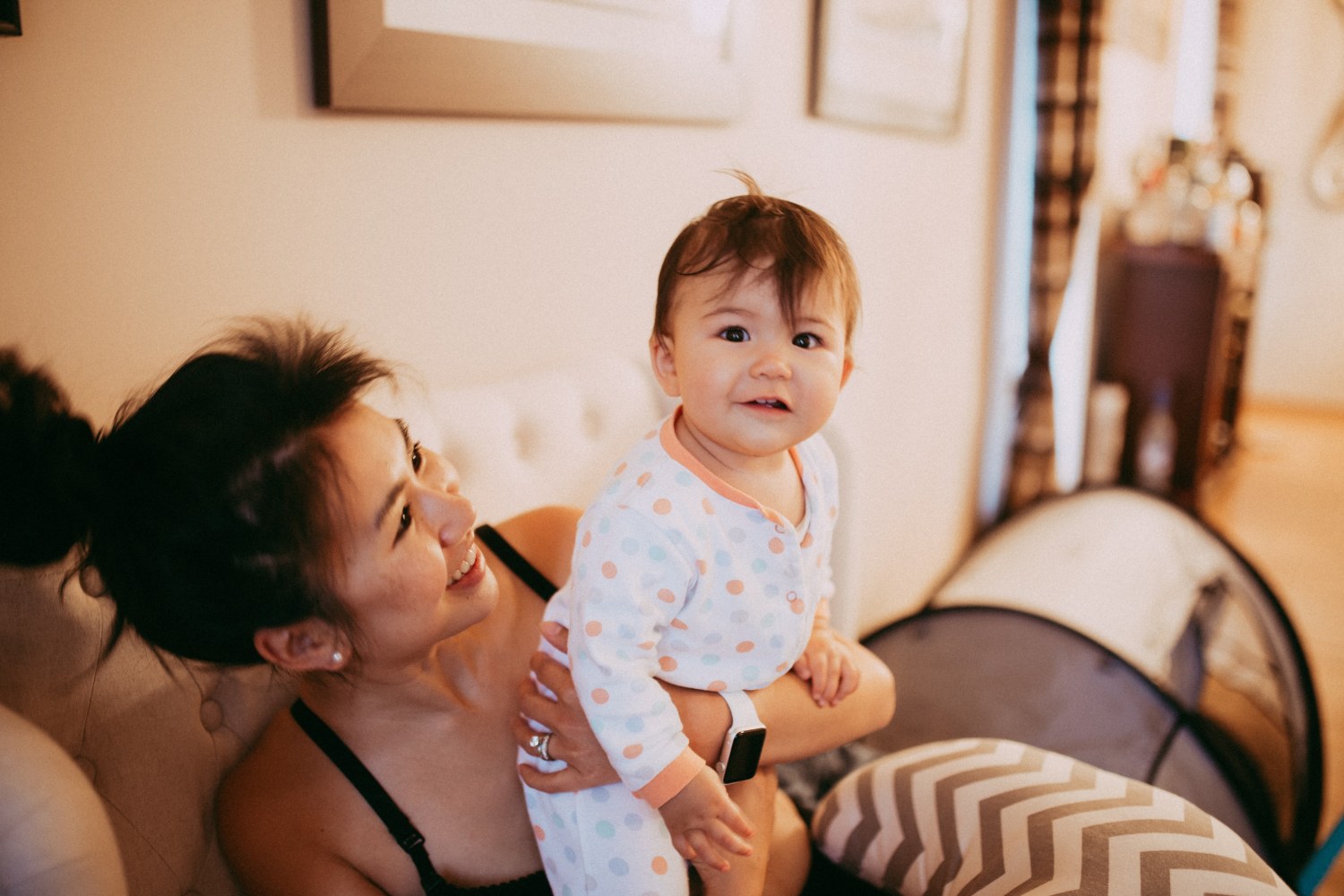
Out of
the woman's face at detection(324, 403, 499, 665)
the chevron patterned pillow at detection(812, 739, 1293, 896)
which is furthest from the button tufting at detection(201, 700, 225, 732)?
the chevron patterned pillow at detection(812, 739, 1293, 896)

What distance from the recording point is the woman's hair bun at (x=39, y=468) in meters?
0.77

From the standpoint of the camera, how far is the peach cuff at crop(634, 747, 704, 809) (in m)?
0.94

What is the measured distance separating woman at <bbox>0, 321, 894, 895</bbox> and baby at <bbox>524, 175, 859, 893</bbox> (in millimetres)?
64

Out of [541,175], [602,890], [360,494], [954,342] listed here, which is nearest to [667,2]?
[541,175]

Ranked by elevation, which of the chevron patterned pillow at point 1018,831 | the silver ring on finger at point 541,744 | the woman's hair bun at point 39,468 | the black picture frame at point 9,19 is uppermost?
the black picture frame at point 9,19

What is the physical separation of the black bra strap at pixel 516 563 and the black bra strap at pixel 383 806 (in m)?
0.29

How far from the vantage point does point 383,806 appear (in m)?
1.00

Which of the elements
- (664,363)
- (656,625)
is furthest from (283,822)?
(664,363)

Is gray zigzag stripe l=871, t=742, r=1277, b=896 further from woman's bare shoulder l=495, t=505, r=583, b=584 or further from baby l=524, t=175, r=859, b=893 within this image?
woman's bare shoulder l=495, t=505, r=583, b=584

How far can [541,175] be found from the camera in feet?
4.91

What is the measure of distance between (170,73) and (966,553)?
3.16 m

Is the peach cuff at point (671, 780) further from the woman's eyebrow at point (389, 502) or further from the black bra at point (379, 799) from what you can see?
the woman's eyebrow at point (389, 502)

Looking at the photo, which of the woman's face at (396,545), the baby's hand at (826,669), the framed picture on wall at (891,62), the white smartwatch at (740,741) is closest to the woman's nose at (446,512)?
the woman's face at (396,545)

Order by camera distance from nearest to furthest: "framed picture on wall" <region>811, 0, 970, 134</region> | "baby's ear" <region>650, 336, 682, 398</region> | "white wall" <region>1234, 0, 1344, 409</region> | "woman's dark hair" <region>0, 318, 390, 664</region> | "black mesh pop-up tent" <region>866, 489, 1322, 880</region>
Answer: "woman's dark hair" <region>0, 318, 390, 664</region>, "baby's ear" <region>650, 336, 682, 398</region>, "black mesh pop-up tent" <region>866, 489, 1322, 880</region>, "framed picture on wall" <region>811, 0, 970, 134</region>, "white wall" <region>1234, 0, 1344, 409</region>
